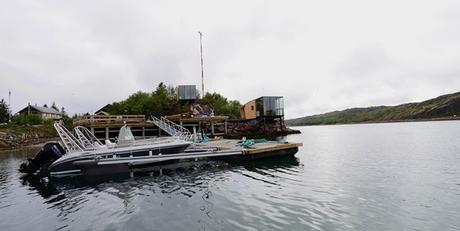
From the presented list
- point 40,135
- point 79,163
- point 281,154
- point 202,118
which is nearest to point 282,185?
point 281,154

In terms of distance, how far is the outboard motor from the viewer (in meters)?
20.6

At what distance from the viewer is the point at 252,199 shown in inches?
450

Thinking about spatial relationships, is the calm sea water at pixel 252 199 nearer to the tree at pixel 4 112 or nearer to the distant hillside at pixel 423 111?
the tree at pixel 4 112

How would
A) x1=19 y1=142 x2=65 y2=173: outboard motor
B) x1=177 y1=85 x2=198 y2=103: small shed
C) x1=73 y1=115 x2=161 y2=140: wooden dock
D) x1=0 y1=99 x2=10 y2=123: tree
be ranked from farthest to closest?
x1=0 y1=99 x2=10 y2=123: tree < x1=177 y1=85 x2=198 y2=103: small shed < x1=73 y1=115 x2=161 y2=140: wooden dock < x1=19 y1=142 x2=65 y2=173: outboard motor

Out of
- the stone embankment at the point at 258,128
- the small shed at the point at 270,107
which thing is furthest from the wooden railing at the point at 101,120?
the small shed at the point at 270,107

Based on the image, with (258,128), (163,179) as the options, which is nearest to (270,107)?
(258,128)

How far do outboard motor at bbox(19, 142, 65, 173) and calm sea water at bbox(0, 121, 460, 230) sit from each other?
1648 mm

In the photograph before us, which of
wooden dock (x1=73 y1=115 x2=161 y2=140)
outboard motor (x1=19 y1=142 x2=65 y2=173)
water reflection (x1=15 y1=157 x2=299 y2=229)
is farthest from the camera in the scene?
wooden dock (x1=73 y1=115 x2=161 y2=140)

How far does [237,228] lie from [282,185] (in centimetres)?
595

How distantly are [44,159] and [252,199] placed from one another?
17918 millimetres

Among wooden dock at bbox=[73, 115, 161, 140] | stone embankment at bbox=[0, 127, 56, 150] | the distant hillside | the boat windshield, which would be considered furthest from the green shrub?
the distant hillside

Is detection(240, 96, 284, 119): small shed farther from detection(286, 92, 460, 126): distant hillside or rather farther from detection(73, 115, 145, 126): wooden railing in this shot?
detection(286, 92, 460, 126): distant hillside

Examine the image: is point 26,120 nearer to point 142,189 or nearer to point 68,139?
point 68,139

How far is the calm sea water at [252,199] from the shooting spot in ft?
28.8
